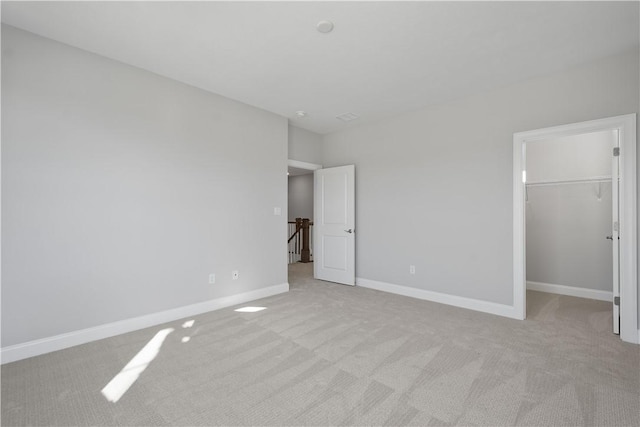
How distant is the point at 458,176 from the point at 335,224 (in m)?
2.13

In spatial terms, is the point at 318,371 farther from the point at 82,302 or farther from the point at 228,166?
the point at 228,166

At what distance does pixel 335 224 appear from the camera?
16.8 ft

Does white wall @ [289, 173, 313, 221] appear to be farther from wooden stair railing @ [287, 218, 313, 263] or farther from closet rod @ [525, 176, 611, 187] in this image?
closet rod @ [525, 176, 611, 187]

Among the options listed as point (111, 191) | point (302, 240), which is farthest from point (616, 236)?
point (302, 240)

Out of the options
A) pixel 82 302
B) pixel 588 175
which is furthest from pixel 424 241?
pixel 82 302

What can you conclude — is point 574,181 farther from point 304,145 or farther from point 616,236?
point 304,145

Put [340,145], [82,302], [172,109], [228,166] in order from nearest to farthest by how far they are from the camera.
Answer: [82,302], [172,109], [228,166], [340,145]

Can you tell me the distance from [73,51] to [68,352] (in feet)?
8.84

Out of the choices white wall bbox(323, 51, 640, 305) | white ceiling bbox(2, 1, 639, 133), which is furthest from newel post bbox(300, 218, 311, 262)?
white ceiling bbox(2, 1, 639, 133)

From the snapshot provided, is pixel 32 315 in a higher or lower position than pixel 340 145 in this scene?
lower

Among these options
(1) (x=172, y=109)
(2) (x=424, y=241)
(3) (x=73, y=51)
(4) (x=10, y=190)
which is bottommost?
(2) (x=424, y=241)

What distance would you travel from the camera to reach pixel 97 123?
2.80 m

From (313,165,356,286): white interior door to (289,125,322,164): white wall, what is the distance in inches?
12.4

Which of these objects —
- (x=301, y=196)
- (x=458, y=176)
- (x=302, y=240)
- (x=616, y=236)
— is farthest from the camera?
(x=301, y=196)
